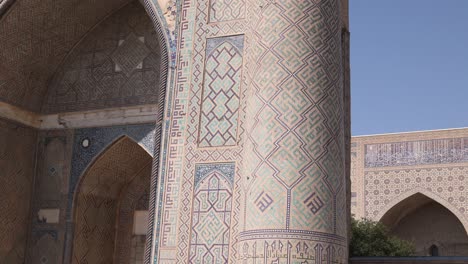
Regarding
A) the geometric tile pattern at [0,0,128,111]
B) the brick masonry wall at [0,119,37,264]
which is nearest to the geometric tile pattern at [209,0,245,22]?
the geometric tile pattern at [0,0,128,111]

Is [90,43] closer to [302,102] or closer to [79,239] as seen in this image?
[79,239]

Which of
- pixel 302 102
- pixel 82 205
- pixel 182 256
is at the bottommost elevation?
pixel 182 256

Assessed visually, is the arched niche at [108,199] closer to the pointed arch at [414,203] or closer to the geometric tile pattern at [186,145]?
the geometric tile pattern at [186,145]

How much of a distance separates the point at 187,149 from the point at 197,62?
2.38 feet

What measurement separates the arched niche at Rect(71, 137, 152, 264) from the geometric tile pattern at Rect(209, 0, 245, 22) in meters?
1.97

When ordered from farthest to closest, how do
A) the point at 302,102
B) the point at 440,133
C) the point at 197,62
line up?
the point at 440,133
the point at 197,62
the point at 302,102

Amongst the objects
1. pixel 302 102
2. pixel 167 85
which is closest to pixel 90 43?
pixel 167 85

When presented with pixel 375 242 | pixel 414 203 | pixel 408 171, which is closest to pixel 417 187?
pixel 408 171

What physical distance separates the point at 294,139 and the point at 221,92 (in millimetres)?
1189

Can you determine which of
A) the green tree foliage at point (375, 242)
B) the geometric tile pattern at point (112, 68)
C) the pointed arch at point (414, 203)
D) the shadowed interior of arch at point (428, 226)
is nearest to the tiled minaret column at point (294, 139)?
the geometric tile pattern at point (112, 68)

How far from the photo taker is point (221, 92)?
17.1 feet

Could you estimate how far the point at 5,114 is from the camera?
22.8 feet

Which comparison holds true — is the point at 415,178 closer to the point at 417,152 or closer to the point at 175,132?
the point at 417,152

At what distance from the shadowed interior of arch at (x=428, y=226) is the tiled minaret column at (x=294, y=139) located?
1096 centimetres
